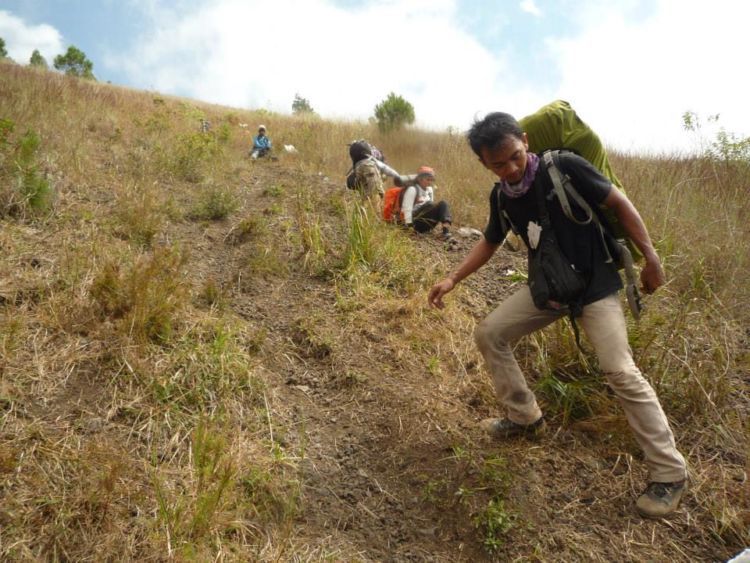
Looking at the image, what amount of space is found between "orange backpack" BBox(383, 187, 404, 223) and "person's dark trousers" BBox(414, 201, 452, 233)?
0.69 ft

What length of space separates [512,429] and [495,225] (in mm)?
1134

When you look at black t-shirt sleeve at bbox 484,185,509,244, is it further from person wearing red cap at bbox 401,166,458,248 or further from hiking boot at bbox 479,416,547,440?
person wearing red cap at bbox 401,166,458,248

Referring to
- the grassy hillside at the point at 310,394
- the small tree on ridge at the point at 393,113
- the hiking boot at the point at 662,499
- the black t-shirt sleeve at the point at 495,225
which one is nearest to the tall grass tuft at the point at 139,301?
the grassy hillside at the point at 310,394

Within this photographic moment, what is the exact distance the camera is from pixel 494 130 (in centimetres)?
211

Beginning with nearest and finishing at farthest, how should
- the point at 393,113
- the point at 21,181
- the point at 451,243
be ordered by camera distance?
the point at 21,181 < the point at 451,243 < the point at 393,113

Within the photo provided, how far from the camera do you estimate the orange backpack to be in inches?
217

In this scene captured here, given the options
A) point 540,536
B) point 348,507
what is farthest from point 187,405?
point 540,536

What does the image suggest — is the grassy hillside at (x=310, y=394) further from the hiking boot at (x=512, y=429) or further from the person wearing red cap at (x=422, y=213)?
the person wearing red cap at (x=422, y=213)

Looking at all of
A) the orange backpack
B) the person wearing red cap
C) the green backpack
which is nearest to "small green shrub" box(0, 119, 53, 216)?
the orange backpack

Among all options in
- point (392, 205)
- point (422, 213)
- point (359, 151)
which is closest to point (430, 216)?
point (422, 213)

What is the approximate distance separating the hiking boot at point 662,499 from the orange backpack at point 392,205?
12.5 feet

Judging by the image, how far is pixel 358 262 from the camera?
14.2ft

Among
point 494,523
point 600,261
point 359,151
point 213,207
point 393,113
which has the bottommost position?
point 494,523

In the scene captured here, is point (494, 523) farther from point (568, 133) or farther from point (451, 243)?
point (451, 243)
